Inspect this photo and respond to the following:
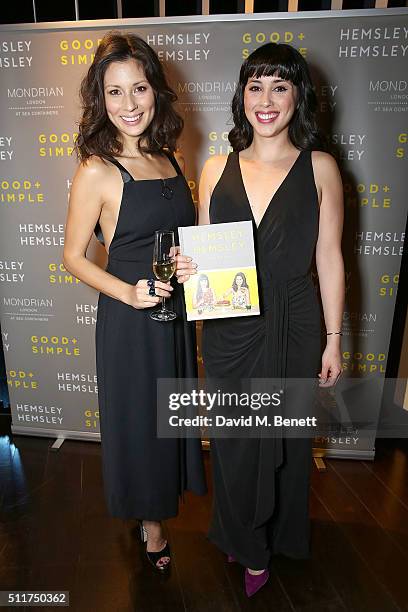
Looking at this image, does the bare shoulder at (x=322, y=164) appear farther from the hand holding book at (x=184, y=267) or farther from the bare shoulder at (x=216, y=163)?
the hand holding book at (x=184, y=267)

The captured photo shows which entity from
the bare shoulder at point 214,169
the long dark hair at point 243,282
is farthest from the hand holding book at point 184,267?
the bare shoulder at point 214,169

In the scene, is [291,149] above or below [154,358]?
above

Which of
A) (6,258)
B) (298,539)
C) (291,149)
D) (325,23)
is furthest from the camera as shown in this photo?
(6,258)

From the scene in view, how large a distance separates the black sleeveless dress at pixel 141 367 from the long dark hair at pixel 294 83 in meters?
0.32

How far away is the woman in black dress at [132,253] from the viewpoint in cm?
176

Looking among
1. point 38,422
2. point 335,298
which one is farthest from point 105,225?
point 38,422

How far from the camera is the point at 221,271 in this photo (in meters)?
1.72

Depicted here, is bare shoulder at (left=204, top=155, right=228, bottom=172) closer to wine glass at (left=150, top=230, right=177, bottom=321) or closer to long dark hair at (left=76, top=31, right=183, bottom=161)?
long dark hair at (left=76, top=31, right=183, bottom=161)

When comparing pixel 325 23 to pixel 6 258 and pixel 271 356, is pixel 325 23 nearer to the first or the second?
pixel 271 356

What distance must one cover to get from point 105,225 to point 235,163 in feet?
1.75

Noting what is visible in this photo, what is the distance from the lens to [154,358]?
1912 mm

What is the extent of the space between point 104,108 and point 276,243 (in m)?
0.78

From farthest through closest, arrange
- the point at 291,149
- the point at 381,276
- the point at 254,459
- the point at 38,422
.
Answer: the point at 38,422, the point at 381,276, the point at 254,459, the point at 291,149

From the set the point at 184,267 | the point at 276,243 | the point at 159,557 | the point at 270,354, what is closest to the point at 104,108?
the point at 184,267
